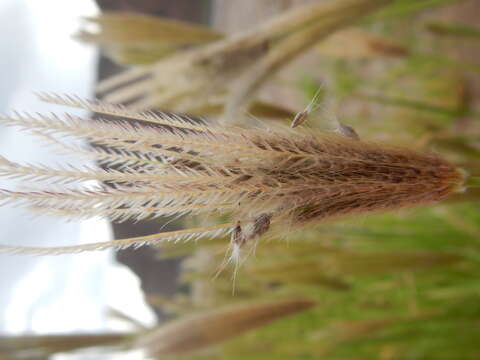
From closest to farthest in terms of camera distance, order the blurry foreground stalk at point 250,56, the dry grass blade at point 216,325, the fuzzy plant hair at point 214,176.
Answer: the fuzzy plant hair at point 214,176 < the blurry foreground stalk at point 250,56 < the dry grass blade at point 216,325

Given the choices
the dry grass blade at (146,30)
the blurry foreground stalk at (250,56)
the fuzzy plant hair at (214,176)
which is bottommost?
the fuzzy plant hair at (214,176)

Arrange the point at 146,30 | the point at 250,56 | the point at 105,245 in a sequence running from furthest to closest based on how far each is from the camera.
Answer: the point at 146,30 → the point at 250,56 → the point at 105,245

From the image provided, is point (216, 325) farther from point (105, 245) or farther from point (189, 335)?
point (105, 245)

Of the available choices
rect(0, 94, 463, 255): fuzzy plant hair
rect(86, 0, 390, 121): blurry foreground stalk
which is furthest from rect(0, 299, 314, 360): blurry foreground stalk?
rect(0, 94, 463, 255): fuzzy plant hair

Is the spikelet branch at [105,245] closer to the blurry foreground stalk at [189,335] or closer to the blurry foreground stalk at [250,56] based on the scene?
the blurry foreground stalk at [250,56]

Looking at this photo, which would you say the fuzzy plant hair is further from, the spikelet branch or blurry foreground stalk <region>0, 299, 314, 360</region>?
blurry foreground stalk <region>0, 299, 314, 360</region>

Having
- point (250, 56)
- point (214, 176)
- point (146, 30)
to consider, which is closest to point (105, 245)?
point (214, 176)

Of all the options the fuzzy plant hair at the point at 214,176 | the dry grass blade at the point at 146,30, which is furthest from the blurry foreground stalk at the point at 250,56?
the fuzzy plant hair at the point at 214,176

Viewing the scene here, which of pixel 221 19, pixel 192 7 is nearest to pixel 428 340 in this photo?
pixel 192 7
